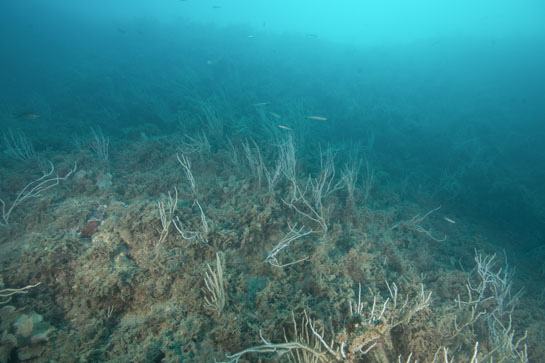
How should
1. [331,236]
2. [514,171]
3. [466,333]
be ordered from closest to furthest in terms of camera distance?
[466,333] → [331,236] → [514,171]

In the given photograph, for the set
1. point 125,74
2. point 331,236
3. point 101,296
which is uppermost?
point 125,74

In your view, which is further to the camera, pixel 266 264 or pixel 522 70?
pixel 522 70

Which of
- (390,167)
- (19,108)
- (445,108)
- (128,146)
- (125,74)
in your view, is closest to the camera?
(128,146)

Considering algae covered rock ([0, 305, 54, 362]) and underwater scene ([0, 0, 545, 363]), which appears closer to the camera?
algae covered rock ([0, 305, 54, 362])

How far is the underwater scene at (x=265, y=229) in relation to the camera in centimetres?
242

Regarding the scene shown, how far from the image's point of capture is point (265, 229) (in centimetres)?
373

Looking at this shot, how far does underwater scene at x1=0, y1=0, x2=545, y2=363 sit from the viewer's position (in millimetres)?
2416

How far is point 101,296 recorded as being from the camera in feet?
8.61

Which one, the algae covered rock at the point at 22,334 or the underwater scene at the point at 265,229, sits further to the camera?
the underwater scene at the point at 265,229

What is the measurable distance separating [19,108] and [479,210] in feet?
64.9

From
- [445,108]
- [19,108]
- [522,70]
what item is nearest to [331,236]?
[445,108]

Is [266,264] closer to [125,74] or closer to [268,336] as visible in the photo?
[268,336]

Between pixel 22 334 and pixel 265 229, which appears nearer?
pixel 22 334

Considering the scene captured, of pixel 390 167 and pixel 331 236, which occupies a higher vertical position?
pixel 331 236
